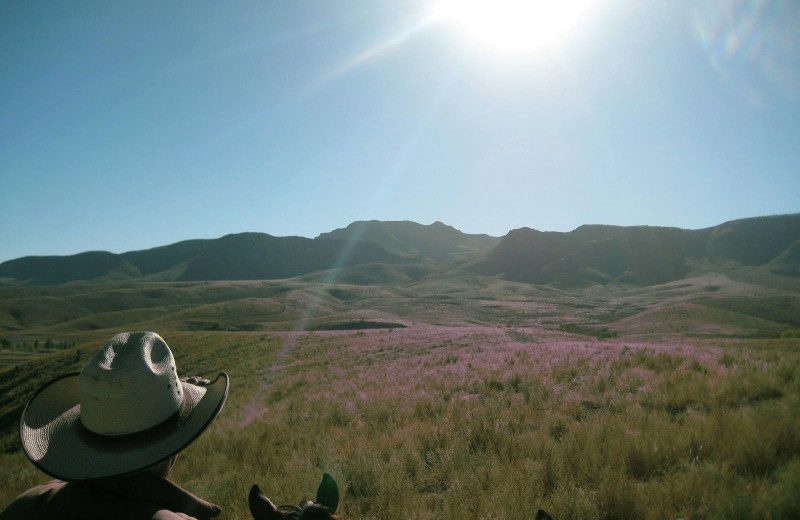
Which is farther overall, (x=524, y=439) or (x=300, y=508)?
(x=524, y=439)

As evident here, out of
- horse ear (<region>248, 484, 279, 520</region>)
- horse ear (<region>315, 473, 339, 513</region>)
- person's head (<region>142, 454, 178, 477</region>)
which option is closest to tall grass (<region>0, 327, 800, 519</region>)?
horse ear (<region>315, 473, 339, 513</region>)

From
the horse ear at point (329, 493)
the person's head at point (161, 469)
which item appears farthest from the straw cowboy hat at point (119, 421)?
the horse ear at point (329, 493)

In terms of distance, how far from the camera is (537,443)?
5133 millimetres

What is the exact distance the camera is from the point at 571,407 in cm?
684

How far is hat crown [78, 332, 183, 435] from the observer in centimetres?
233

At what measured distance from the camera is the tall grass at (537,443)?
150 inches

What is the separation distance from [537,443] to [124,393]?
15.8ft

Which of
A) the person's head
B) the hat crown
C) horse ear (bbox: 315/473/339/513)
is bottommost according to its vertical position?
horse ear (bbox: 315/473/339/513)

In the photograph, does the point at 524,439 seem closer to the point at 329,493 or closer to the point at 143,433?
the point at 329,493

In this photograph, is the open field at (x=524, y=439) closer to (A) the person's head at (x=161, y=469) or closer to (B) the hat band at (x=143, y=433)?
(A) the person's head at (x=161, y=469)

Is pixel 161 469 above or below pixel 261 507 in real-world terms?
above

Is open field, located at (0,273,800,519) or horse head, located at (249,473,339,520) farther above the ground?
horse head, located at (249,473,339,520)

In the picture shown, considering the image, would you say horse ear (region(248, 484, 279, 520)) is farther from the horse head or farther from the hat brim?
the hat brim

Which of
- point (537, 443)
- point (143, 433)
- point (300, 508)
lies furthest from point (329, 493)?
point (537, 443)
